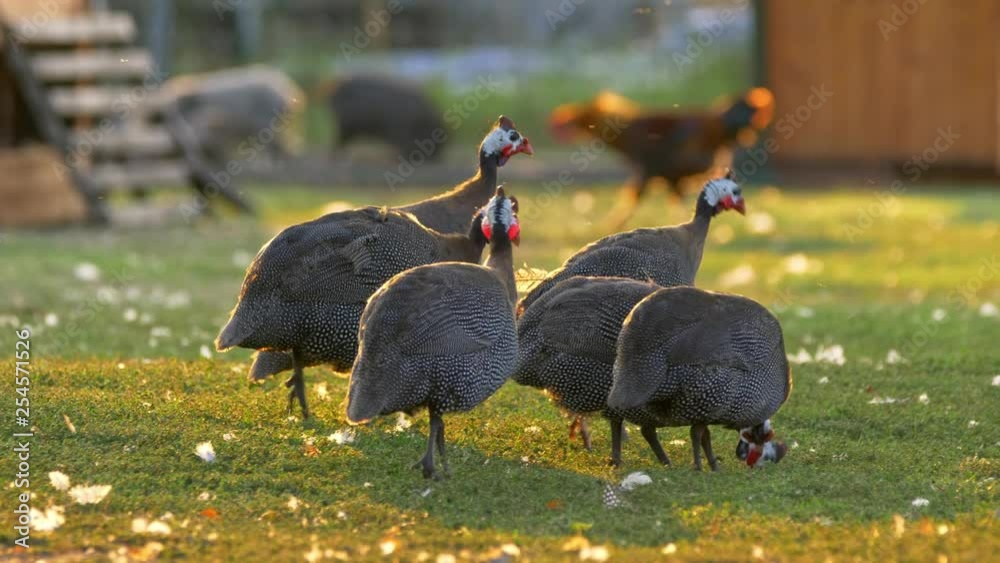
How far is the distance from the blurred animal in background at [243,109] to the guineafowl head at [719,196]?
14434mm

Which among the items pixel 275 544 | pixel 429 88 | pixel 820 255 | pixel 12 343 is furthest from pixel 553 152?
pixel 275 544

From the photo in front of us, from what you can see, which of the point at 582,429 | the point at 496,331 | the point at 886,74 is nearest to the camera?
the point at 496,331

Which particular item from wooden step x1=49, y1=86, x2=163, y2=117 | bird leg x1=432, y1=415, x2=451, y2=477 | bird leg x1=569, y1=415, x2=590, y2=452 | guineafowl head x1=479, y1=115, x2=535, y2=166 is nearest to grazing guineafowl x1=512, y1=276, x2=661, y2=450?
bird leg x1=569, y1=415, x2=590, y2=452

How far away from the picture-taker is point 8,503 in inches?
194

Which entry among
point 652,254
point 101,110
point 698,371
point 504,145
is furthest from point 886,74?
point 698,371

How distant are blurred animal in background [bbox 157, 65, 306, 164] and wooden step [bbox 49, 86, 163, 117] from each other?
5.82 meters

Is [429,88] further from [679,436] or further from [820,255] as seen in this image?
[679,436]

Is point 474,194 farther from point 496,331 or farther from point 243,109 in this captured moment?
point 243,109

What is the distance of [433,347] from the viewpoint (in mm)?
5309

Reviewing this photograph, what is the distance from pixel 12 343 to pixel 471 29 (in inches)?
690

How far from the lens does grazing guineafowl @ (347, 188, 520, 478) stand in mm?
5227

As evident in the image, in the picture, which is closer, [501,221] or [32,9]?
[501,221]

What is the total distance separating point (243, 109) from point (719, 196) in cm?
1544

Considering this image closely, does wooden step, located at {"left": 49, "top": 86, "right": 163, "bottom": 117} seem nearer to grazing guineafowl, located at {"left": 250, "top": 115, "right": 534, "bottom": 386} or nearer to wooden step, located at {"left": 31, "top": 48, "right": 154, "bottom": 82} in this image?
wooden step, located at {"left": 31, "top": 48, "right": 154, "bottom": 82}
